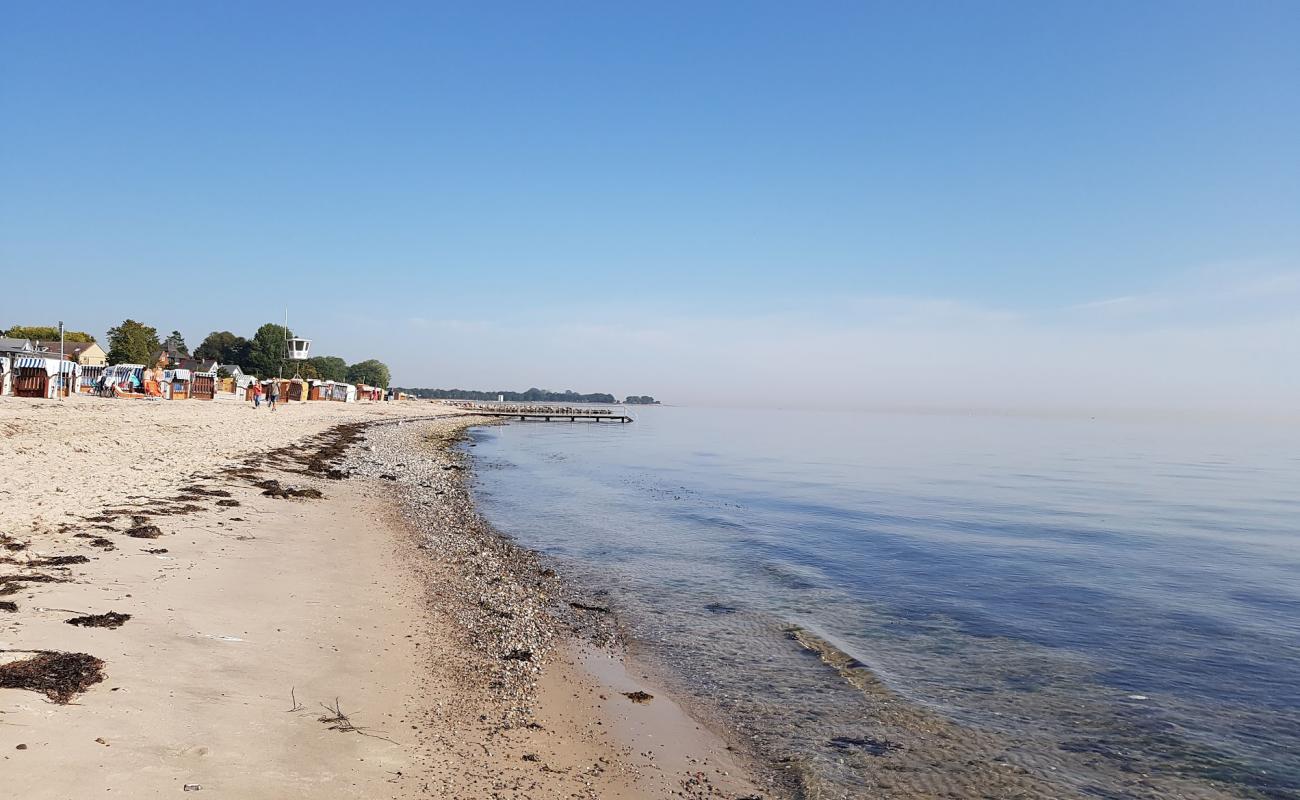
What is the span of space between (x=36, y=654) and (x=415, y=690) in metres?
3.49

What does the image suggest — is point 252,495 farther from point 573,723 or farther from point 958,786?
point 958,786

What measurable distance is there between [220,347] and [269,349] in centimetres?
2084

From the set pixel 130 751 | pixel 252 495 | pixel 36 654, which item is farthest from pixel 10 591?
pixel 252 495

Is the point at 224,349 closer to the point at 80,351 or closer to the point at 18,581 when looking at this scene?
the point at 80,351

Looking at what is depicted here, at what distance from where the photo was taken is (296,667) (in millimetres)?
7750

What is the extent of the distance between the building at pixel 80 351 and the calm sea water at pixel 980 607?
8930 centimetres

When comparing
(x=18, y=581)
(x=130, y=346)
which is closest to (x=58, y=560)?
(x=18, y=581)

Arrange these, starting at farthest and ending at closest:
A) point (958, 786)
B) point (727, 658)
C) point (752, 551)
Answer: point (752, 551)
point (727, 658)
point (958, 786)

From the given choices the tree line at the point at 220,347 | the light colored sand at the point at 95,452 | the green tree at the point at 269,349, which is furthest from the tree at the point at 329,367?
the light colored sand at the point at 95,452

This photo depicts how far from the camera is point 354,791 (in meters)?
5.41

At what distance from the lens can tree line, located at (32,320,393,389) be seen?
96688 millimetres

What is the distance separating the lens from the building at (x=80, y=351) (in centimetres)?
9138

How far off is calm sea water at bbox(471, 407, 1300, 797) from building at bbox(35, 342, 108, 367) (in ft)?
293

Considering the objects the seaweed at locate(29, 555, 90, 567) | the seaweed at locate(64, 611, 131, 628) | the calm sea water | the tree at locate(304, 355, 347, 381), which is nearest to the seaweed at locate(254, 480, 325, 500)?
the calm sea water
